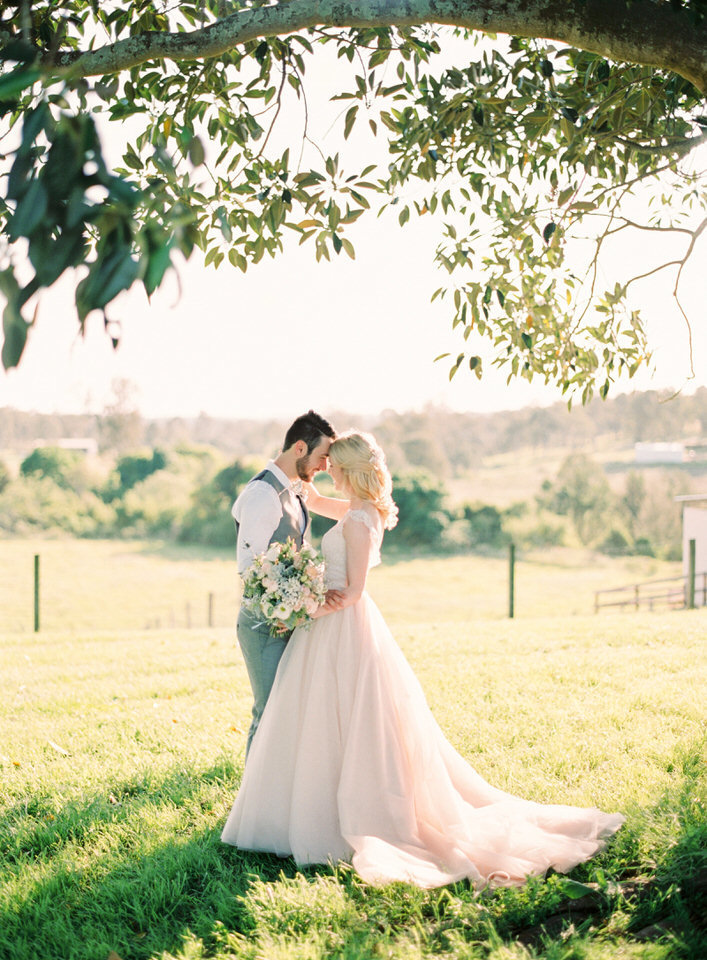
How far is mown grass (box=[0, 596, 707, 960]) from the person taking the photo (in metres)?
2.98

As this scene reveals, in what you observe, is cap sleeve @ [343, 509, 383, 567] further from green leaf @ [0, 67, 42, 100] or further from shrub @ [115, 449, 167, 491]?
shrub @ [115, 449, 167, 491]

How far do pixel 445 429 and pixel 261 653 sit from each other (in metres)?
59.5

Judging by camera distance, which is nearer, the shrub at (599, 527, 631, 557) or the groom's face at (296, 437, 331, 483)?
the groom's face at (296, 437, 331, 483)

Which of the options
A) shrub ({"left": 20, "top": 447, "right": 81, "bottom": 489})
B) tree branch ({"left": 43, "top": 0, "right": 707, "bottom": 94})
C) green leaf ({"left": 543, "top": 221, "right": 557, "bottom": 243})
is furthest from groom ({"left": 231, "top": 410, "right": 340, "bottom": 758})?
shrub ({"left": 20, "top": 447, "right": 81, "bottom": 489})

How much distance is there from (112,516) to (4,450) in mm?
10943

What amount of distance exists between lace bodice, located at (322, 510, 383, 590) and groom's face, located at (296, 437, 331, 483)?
357 mm

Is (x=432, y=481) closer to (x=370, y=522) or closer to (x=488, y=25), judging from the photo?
(x=370, y=522)

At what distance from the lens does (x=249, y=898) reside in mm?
3227

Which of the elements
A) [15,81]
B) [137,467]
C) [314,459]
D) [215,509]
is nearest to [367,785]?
[314,459]

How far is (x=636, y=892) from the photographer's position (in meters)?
3.16

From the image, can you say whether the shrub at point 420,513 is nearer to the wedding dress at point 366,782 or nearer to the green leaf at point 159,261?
the wedding dress at point 366,782

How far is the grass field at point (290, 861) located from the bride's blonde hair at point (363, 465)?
1771 mm

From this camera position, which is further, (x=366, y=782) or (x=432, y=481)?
(x=432, y=481)

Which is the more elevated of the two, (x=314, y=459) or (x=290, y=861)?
(x=314, y=459)
